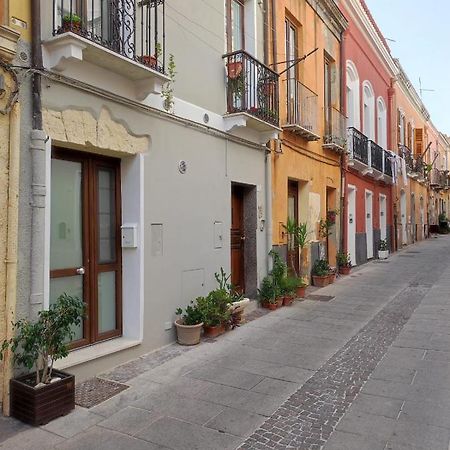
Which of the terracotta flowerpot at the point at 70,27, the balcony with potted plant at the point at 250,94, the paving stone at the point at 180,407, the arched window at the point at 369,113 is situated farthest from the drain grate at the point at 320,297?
the arched window at the point at 369,113

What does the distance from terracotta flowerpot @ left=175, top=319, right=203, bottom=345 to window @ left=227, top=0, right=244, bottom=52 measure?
177 inches

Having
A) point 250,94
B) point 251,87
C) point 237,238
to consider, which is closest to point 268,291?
point 237,238

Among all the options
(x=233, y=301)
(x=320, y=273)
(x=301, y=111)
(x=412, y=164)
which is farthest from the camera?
(x=412, y=164)

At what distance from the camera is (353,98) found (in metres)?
14.0

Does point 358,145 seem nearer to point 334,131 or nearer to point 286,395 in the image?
point 334,131

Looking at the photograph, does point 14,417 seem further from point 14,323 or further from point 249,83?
point 249,83

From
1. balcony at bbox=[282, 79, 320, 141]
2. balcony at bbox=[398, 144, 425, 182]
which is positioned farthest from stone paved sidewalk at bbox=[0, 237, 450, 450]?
balcony at bbox=[398, 144, 425, 182]

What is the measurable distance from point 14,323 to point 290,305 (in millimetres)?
5396

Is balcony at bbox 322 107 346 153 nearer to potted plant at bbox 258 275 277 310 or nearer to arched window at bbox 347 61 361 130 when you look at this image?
arched window at bbox 347 61 361 130

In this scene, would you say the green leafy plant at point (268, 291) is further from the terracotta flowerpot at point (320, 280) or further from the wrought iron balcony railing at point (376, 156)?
the wrought iron balcony railing at point (376, 156)

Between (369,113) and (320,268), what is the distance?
8296mm

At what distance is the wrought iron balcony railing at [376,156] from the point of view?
1500 cm

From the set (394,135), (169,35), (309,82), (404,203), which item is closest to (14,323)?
(169,35)

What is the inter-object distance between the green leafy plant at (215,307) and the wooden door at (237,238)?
4.96 feet
